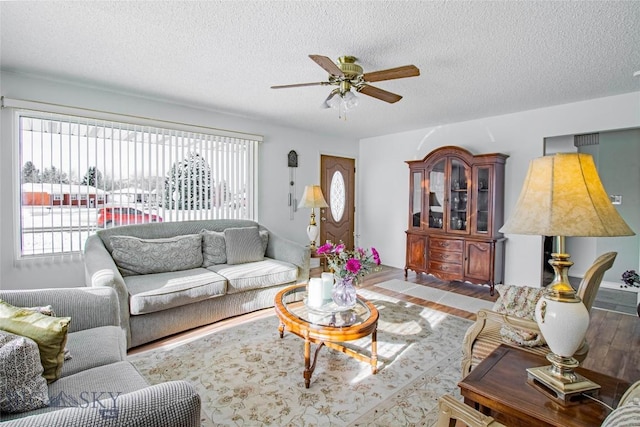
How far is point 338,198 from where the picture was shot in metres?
5.99

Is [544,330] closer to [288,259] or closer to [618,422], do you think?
[618,422]

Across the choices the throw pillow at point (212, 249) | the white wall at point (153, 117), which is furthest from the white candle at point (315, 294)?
the white wall at point (153, 117)

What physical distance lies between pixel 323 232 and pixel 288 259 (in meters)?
1.89

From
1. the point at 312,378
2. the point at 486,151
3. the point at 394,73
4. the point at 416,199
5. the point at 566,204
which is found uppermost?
the point at 394,73

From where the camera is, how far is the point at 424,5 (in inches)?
74.5

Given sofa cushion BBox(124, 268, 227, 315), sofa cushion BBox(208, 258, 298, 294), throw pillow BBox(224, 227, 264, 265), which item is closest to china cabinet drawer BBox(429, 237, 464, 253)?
sofa cushion BBox(208, 258, 298, 294)

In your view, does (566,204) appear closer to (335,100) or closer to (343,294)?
(343,294)

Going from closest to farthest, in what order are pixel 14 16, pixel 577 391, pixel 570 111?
pixel 577 391
pixel 14 16
pixel 570 111

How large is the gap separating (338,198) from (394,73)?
378 centimetres

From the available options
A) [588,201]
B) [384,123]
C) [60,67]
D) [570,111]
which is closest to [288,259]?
[384,123]

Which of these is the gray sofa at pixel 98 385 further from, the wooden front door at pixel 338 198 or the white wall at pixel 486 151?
the white wall at pixel 486 151

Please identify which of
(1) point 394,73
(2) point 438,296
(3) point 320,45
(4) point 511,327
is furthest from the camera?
(2) point 438,296

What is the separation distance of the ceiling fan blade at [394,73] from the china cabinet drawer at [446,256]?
2.95 metres

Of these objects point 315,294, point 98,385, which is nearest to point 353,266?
point 315,294
